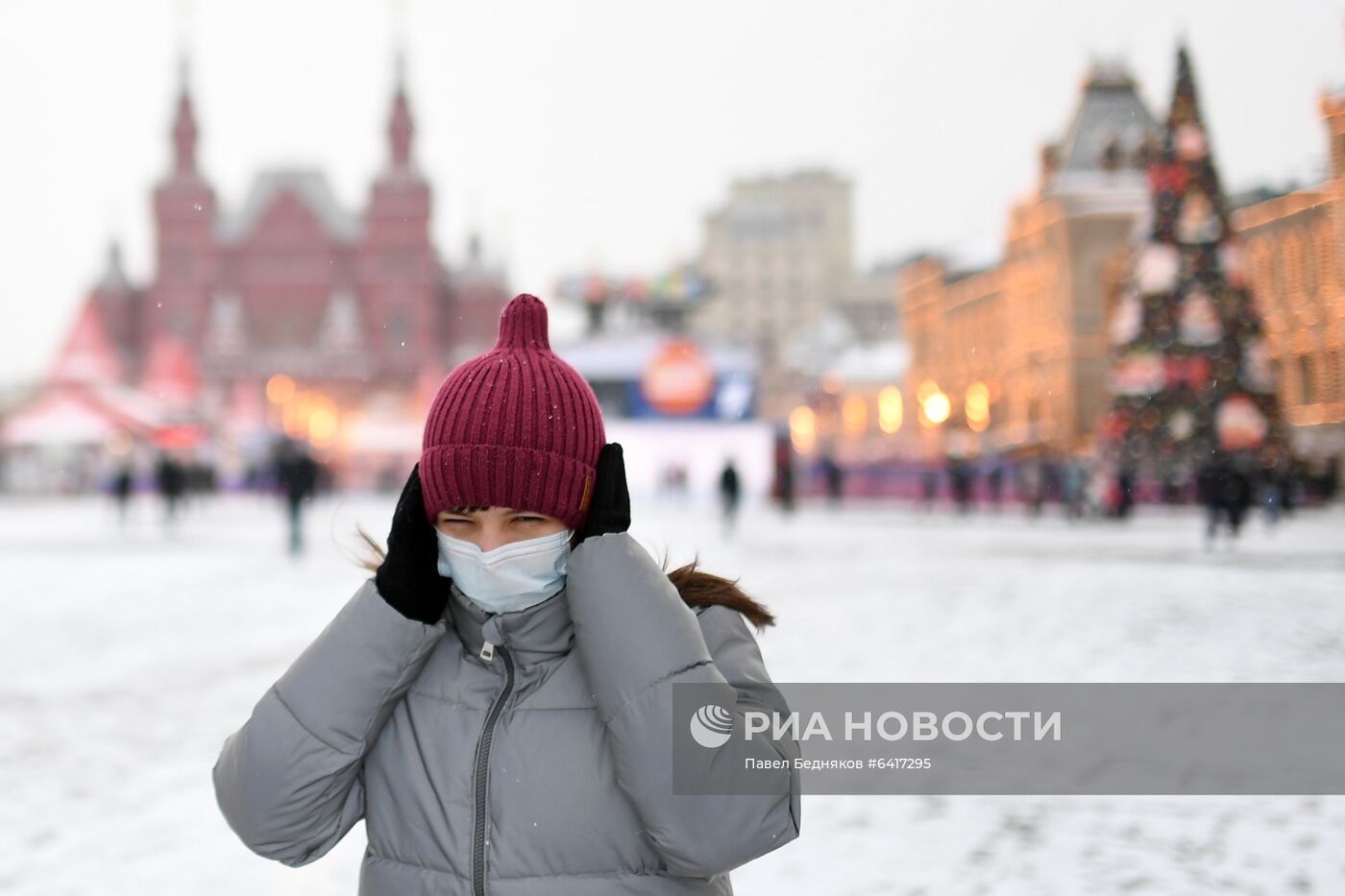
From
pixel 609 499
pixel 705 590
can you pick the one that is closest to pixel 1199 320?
pixel 705 590

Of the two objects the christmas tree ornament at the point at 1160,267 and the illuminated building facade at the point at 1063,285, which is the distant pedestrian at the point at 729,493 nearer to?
the christmas tree ornament at the point at 1160,267

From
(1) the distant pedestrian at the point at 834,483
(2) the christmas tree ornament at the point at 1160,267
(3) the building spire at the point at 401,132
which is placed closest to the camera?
(2) the christmas tree ornament at the point at 1160,267

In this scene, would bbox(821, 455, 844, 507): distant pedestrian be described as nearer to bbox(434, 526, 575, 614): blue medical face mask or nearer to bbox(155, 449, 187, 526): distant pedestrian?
bbox(155, 449, 187, 526): distant pedestrian

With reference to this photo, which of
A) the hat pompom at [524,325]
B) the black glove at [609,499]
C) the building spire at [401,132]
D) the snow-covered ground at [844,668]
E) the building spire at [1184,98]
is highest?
the building spire at [401,132]

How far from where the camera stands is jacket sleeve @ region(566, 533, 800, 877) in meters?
1.45

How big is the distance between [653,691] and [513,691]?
0.19 m

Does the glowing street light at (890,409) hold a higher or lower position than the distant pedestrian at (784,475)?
higher

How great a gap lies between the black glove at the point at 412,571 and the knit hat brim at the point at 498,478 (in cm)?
3

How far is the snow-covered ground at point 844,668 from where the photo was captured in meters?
3.53

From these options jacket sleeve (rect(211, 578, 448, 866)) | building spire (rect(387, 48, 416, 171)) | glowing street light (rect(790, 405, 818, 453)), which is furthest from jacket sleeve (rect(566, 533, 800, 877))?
building spire (rect(387, 48, 416, 171))

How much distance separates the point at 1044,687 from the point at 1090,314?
1347 inches

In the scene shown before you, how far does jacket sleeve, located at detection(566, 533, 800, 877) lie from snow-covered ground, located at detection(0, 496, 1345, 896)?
0.22 feet

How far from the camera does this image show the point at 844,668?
251 inches

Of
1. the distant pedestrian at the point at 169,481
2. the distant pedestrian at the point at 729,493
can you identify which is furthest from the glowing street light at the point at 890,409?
the distant pedestrian at the point at 169,481
